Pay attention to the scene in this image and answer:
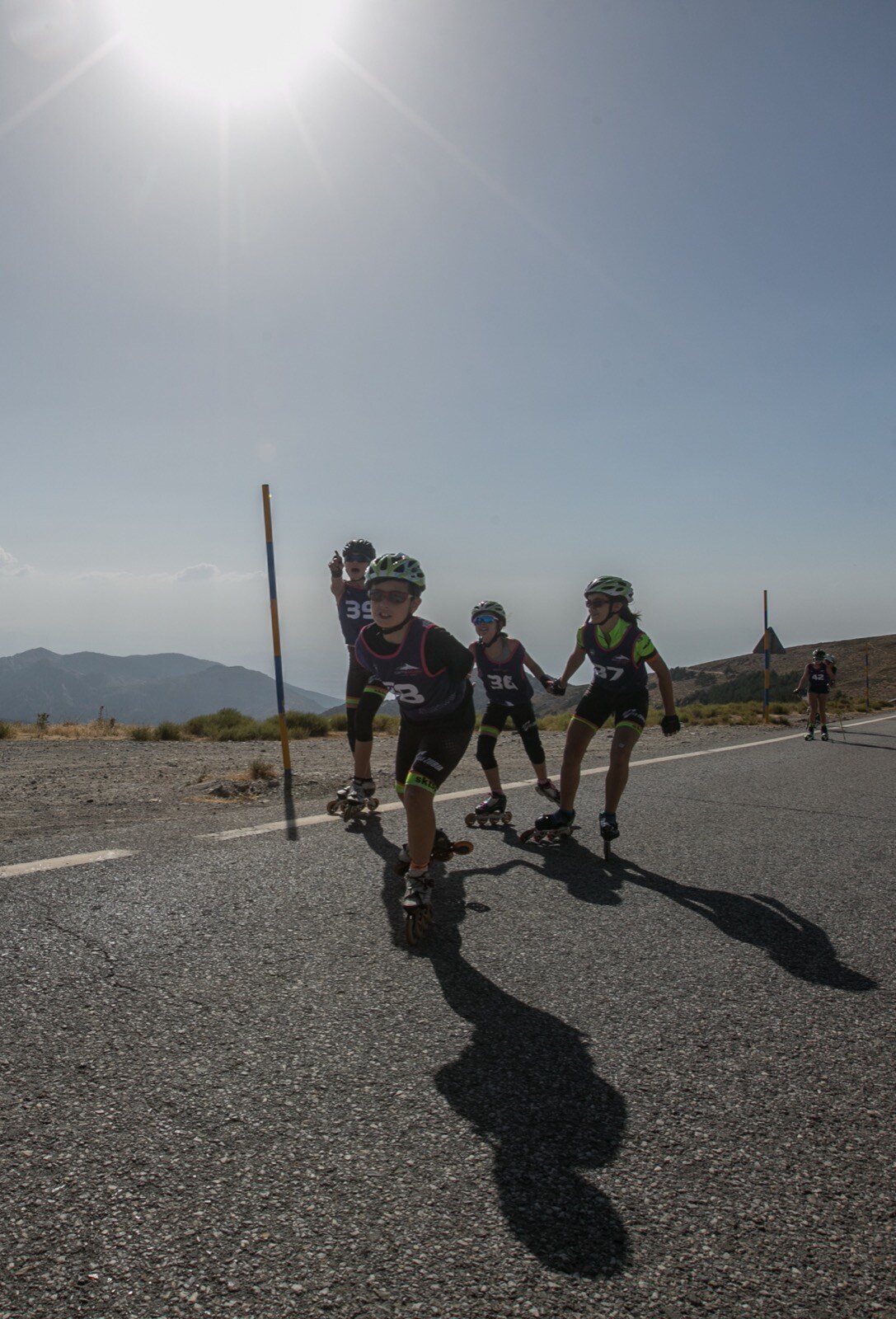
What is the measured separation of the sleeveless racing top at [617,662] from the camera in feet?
18.6

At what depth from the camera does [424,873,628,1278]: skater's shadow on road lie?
159cm

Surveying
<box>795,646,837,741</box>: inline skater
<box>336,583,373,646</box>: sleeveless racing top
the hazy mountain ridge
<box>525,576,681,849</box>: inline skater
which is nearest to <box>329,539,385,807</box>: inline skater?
<box>336,583,373,646</box>: sleeveless racing top

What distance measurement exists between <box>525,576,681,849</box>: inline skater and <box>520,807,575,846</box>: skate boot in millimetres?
61

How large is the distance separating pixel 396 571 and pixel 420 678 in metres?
0.55

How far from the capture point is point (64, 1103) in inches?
79.2

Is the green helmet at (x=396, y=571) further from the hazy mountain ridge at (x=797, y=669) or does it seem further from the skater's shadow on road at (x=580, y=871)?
the hazy mountain ridge at (x=797, y=669)

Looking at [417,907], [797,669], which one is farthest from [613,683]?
[797,669]

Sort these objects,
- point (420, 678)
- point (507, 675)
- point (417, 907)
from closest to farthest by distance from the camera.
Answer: point (417, 907) < point (420, 678) < point (507, 675)

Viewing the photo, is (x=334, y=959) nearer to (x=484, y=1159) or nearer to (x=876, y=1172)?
(x=484, y=1159)

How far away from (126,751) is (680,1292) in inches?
429

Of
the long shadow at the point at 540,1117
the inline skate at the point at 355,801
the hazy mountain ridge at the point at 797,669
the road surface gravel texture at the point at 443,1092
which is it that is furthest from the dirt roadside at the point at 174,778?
the hazy mountain ridge at the point at 797,669

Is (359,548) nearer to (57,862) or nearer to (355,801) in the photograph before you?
(355,801)

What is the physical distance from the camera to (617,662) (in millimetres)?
5695

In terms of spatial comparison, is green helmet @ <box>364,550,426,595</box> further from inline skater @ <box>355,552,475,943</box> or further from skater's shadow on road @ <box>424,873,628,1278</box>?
skater's shadow on road @ <box>424,873,628,1278</box>
